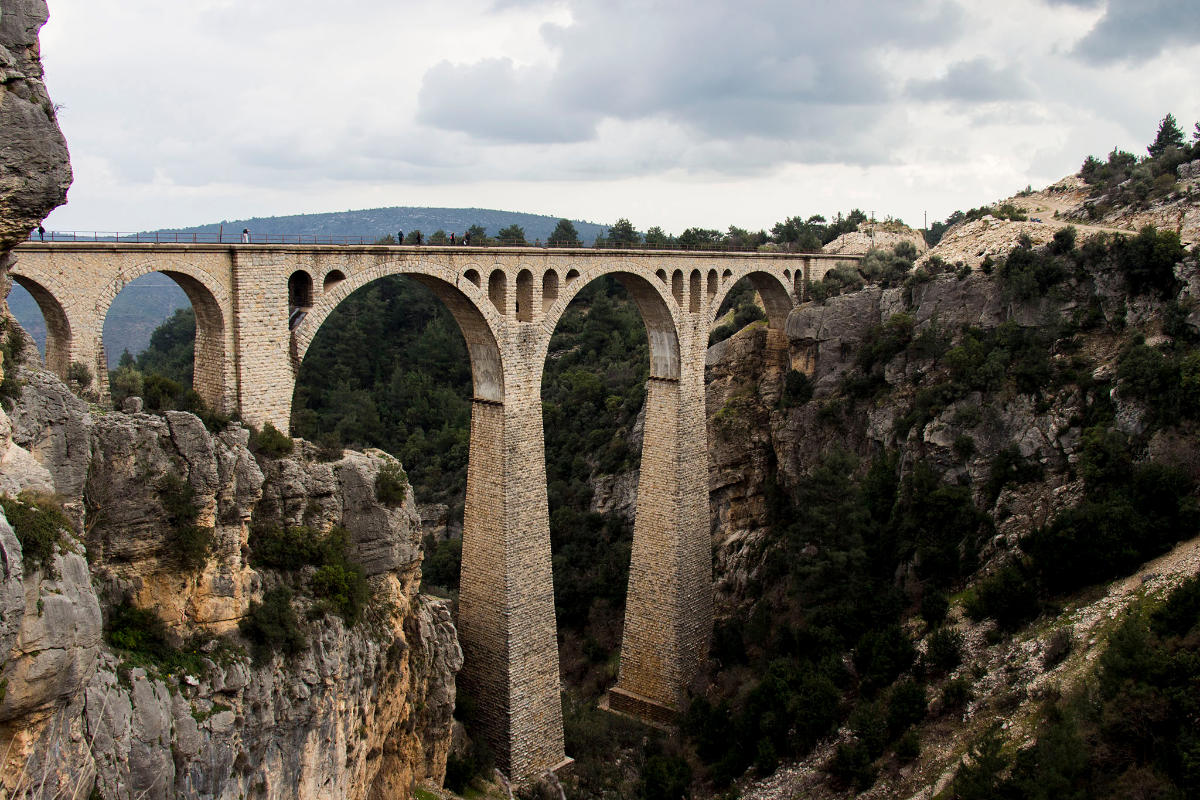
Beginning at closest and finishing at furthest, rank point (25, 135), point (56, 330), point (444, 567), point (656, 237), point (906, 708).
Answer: point (25, 135) → point (56, 330) → point (906, 708) → point (444, 567) → point (656, 237)

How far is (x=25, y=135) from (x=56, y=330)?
8588 millimetres

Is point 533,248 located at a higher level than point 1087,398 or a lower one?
higher

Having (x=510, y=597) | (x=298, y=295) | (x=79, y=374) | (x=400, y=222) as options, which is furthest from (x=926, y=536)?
(x=400, y=222)

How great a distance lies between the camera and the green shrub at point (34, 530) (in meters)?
9.41

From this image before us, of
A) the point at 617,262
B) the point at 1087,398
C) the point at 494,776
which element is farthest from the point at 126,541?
the point at 1087,398

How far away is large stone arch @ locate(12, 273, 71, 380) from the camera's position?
16016mm

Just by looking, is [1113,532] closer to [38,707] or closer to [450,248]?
[450,248]

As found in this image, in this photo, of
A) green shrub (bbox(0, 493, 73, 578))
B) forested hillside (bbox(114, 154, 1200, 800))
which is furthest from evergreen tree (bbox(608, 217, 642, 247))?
green shrub (bbox(0, 493, 73, 578))

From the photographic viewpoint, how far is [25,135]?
880 centimetres

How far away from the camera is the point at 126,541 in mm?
14188

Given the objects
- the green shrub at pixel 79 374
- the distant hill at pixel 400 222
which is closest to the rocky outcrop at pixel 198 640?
the green shrub at pixel 79 374

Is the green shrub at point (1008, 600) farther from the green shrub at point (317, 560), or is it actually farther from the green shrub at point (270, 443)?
the green shrub at point (270, 443)

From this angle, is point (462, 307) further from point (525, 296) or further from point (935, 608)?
point (935, 608)

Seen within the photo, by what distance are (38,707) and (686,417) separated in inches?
875
